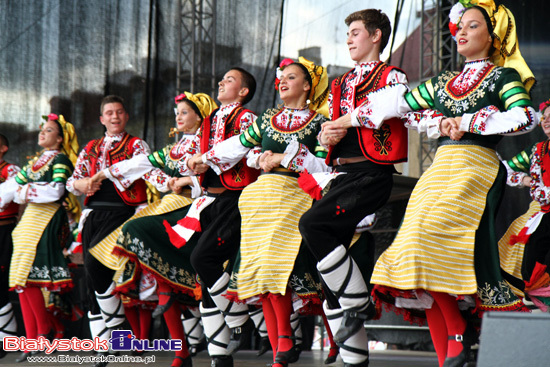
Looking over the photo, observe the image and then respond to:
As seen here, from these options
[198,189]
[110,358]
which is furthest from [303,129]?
[110,358]

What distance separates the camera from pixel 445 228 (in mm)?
2506

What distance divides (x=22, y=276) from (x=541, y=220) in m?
3.51

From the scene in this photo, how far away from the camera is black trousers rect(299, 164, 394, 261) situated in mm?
2744

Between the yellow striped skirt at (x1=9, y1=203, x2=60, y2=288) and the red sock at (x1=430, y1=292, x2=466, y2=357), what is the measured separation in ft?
11.1

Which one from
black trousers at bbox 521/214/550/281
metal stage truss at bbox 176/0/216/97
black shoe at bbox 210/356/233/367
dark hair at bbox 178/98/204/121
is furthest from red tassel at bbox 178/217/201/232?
metal stage truss at bbox 176/0/216/97

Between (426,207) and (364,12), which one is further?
(364,12)

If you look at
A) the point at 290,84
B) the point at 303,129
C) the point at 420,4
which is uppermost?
the point at 420,4

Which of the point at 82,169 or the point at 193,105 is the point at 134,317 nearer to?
the point at 82,169

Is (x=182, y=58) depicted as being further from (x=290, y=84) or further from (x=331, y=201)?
(x=331, y=201)

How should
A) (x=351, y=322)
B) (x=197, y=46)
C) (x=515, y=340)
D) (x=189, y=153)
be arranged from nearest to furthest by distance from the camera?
(x=515, y=340)
(x=351, y=322)
(x=189, y=153)
(x=197, y=46)

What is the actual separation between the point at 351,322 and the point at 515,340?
1177 millimetres

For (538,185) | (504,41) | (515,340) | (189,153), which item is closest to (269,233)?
(189,153)

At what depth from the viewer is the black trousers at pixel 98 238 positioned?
14.1ft

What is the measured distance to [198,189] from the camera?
4.22 m
